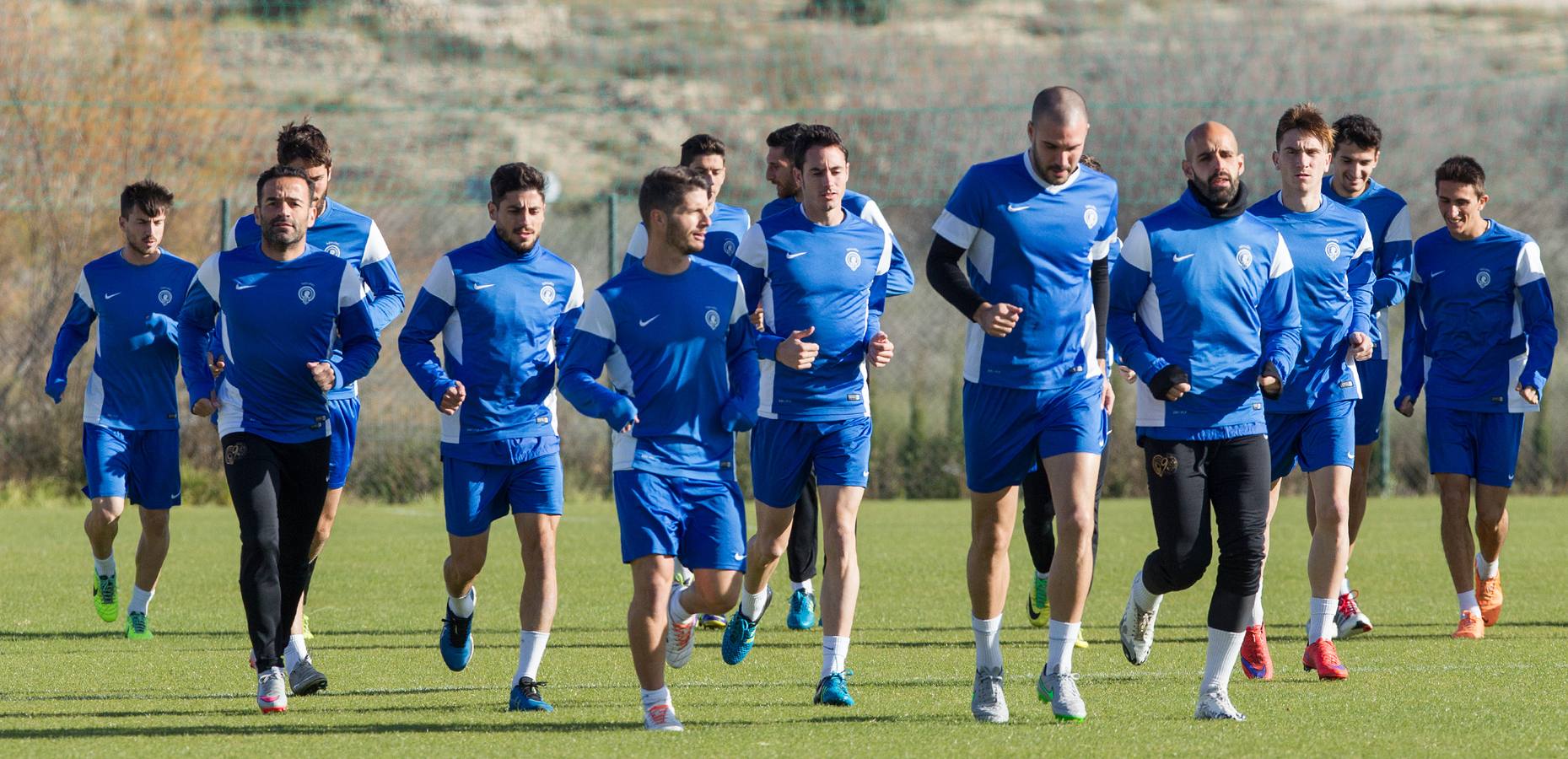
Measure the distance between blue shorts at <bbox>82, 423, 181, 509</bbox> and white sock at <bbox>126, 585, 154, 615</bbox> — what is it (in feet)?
1.74

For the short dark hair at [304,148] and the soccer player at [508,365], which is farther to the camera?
the short dark hair at [304,148]

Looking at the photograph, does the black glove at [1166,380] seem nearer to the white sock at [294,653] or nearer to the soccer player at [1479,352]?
the soccer player at [1479,352]

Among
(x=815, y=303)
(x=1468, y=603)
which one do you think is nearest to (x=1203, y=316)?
(x=815, y=303)

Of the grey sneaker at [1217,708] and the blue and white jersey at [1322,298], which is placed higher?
the blue and white jersey at [1322,298]

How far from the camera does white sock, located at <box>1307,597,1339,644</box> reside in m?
7.80

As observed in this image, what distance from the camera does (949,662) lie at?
8.36 meters

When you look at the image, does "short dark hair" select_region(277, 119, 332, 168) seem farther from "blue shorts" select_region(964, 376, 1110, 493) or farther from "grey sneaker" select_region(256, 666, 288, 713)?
"blue shorts" select_region(964, 376, 1110, 493)


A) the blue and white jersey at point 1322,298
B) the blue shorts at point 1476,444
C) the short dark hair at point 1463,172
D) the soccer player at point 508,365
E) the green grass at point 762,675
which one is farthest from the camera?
the blue shorts at point 1476,444

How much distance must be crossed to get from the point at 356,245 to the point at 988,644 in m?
3.38

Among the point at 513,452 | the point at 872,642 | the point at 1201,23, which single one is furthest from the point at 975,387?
the point at 1201,23

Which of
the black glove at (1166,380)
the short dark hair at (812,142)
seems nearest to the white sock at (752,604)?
the short dark hair at (812,142)

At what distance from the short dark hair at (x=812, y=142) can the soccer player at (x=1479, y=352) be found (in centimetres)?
329

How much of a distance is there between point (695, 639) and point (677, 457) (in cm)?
312

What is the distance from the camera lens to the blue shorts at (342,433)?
8297mm
